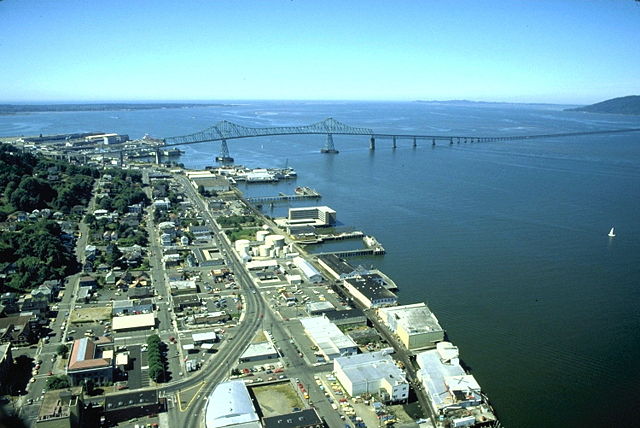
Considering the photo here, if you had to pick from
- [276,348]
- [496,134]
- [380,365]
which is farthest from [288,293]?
[496,134]

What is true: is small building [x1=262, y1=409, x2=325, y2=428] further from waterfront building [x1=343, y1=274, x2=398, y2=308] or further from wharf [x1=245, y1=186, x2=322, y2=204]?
wharf [x1=245, y1=186, x2=322, y2=204]

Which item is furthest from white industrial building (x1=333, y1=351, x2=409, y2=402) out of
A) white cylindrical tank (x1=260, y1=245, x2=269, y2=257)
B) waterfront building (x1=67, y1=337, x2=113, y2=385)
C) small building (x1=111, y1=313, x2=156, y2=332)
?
white cylindrical tank (x1=260, y1=245, x2=269, y2=257)

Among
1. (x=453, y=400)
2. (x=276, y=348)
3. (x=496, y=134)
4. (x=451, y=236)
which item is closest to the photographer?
(x=453, y=400)

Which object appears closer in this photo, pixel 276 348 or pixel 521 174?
pixel 276 348

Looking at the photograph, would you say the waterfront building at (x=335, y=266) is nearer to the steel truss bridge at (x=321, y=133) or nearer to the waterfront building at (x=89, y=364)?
the waterfront building at (x=89, y=364)

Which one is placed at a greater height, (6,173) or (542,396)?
(6,173)

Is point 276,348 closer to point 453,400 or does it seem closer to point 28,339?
point 453,400
